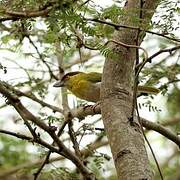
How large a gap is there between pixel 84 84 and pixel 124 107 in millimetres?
1893

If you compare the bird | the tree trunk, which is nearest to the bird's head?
the bird

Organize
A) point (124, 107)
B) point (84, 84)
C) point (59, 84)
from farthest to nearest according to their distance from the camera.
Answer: point (84, 84), point (59, 84), point (124, 107)

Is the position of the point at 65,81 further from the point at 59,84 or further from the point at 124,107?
the point at 124,107

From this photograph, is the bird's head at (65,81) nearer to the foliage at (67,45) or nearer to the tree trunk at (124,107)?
the foliage at (67,45)

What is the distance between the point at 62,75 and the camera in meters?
3.44

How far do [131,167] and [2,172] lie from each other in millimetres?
2172

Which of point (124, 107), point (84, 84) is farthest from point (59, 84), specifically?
point (124, 107)

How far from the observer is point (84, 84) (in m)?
3.80

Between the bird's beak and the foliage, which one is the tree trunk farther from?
the bird's beak

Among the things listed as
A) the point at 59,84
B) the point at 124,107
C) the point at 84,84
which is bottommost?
the point at 124,107

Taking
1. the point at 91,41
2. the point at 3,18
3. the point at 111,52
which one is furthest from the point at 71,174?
the point at 3,18

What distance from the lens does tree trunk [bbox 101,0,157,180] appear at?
1707 mm

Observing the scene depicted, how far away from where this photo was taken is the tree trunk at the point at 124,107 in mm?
1707

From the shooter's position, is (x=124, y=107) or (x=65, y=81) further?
(x=65, y=81)
